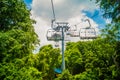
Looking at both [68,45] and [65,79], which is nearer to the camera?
[65,79]

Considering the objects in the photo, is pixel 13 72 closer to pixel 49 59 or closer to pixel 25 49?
pixel 25 49

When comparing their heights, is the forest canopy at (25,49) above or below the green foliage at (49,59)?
above

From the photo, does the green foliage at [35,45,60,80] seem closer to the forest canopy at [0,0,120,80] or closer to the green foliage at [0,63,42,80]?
the forest canopy at [0,0,120,80]

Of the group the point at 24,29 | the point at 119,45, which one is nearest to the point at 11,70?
the point at 24,29

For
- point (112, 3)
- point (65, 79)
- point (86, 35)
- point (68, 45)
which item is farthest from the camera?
point (68, 45)

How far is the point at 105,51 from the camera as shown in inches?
1519

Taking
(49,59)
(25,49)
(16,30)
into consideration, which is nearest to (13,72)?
(25,49)

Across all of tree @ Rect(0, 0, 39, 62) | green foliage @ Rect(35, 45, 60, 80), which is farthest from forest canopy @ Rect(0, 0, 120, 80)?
green foliage @ Rect(35, 45, 60, 80)

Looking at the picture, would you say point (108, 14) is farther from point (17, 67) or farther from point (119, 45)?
point (17, 67)

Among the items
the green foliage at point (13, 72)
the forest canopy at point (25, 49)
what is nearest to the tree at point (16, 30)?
the forest canopy at point (25, 49)

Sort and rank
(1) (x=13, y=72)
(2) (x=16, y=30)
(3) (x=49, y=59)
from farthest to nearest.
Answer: (3) (x=49, y=59) → (2) (x=16, y=30) → (1) (x=13, y=72)

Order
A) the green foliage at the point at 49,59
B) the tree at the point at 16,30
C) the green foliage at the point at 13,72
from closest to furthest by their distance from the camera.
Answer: the green foliage at the point at 13,72 → the tree at the point at 16,30 → the green foliage at the point at 49,59

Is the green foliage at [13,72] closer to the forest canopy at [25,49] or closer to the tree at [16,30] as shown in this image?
the forest canopy at [25,49]

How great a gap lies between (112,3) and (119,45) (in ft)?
26.9
